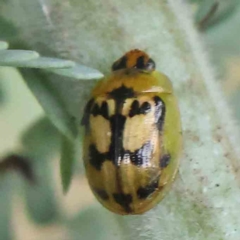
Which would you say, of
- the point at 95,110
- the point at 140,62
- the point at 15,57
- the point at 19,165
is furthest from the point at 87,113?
the point at 19,165

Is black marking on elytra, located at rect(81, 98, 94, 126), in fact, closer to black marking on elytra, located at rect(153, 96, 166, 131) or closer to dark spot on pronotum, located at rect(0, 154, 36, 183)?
black marking on elytra, located at rect(153, 96, 166, 131)

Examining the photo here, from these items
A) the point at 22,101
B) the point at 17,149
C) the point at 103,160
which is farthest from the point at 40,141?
the point at 103,160

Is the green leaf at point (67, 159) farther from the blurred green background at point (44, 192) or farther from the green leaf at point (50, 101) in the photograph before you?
the blurred green background at point (44, 192)

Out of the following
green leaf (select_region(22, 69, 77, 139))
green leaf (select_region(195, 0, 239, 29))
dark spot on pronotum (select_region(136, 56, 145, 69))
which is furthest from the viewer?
green leaf (select_region(195, 0, 239, 29))

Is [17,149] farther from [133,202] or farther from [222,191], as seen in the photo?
[222,191]

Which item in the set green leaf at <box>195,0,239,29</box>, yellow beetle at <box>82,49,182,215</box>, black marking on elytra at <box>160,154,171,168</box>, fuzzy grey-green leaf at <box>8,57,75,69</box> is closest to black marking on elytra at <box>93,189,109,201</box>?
yellow beetle at <box>82,49,182,215</box>
